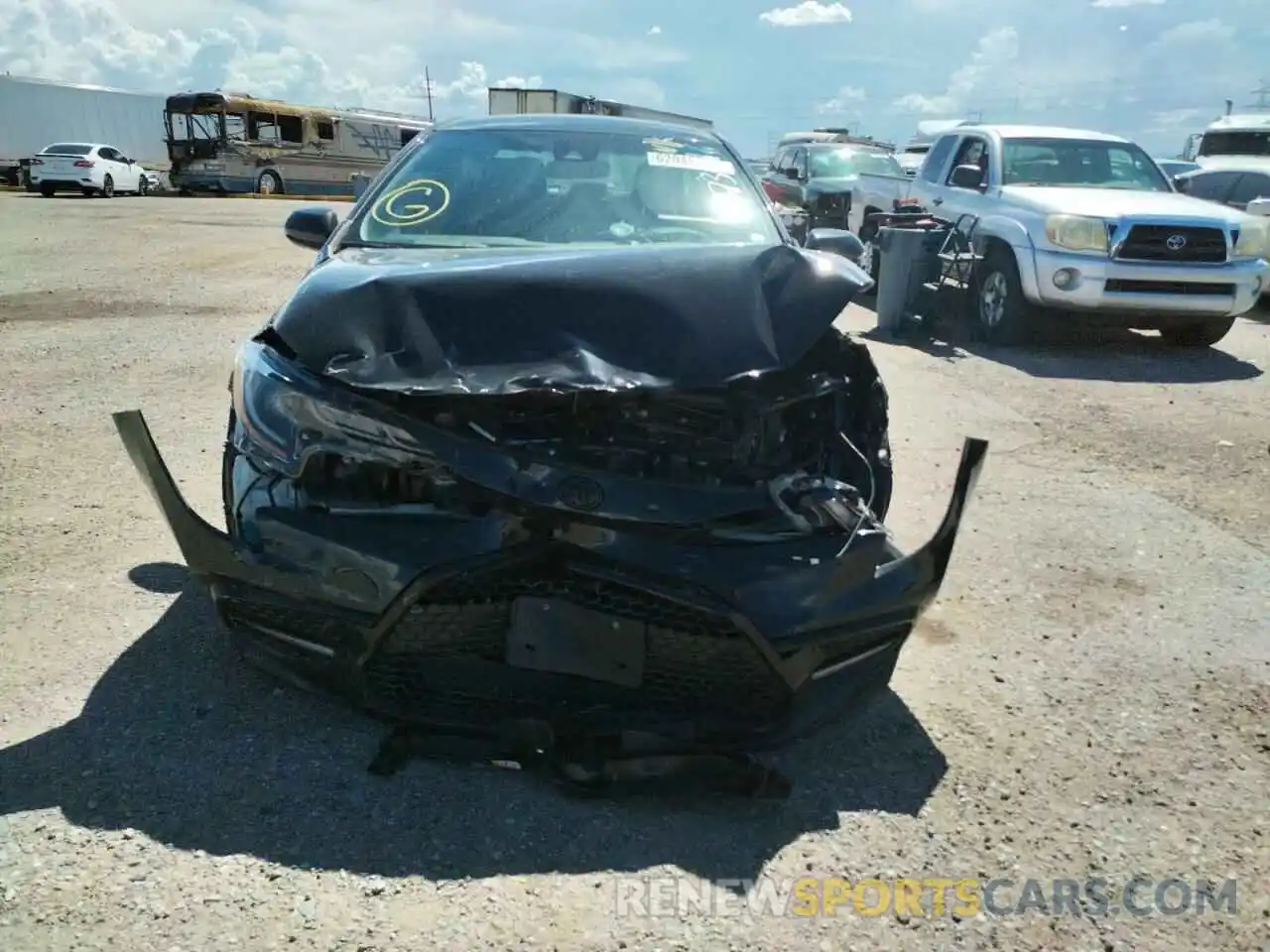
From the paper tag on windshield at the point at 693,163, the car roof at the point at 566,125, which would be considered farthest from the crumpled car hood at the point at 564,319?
the car roof at the point at 566,125

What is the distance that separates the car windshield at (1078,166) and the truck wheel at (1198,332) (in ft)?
4.53

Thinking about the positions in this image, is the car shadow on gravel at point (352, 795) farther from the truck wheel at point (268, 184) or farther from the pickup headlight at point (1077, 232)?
the truck wheel at point (268, 184)

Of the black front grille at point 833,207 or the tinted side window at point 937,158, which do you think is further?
the black front grille at point 833,207

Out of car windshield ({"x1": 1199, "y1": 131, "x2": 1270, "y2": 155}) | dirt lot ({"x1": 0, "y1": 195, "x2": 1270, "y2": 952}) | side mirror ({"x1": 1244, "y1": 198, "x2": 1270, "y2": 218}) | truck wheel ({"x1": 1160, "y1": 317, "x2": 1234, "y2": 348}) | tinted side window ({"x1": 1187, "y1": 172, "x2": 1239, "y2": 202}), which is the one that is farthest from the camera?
car windshield ({"x1": 1199, "y1": 131, "x2": 1270, "y2": 155})

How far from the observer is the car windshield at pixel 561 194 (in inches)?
155

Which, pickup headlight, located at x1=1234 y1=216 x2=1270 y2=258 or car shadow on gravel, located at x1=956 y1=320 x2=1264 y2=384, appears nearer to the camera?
car shadow on gravel, located at x1=956 y1=320 x2=1264 y2=384

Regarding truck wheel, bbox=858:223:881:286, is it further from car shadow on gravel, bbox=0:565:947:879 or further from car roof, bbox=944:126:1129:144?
car shadow on gravel, bbox=0:565:947:879

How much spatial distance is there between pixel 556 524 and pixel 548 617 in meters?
0.24

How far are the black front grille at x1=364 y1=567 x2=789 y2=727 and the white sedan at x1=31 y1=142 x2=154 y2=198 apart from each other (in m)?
32.2

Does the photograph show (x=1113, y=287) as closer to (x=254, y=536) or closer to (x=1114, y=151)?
(x=1114, y=151)

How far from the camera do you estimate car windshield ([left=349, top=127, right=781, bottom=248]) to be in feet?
12.9

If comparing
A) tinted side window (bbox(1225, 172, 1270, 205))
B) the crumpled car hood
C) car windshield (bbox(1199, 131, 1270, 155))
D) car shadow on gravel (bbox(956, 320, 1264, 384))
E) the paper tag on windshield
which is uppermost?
car windshield (bbox(1199, 131, 1270, 155))

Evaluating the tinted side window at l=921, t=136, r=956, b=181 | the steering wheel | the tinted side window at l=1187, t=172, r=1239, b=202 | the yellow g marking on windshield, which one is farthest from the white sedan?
the steering wheel

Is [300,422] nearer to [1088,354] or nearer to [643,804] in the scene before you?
[643,804]
